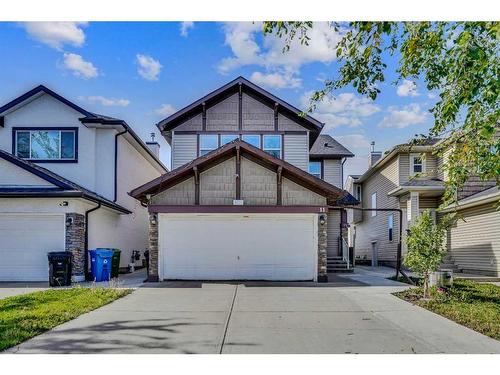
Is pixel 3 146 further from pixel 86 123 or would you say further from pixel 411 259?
pixel 411 259

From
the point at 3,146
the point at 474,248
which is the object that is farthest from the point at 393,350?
the point at 3,146

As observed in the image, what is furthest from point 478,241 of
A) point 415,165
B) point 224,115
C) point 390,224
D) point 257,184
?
point 224,115

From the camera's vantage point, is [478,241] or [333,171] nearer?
[478,241]

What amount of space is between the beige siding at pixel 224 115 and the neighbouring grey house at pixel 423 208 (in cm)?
619

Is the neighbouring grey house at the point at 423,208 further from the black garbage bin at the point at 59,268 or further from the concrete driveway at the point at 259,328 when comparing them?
the black garbage bin at the point at 59,268

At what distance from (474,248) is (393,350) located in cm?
1284

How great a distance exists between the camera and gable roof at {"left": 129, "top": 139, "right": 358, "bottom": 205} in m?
13.0

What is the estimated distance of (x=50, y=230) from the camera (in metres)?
13.7

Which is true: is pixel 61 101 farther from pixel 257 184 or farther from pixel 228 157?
pixel 257 184

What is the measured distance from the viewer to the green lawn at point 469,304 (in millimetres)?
7229

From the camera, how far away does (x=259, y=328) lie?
681cm

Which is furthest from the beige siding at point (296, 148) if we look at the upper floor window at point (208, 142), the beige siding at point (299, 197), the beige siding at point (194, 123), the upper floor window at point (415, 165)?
the upper floor window at point (415, 165)

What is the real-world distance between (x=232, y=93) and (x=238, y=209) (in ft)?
20.3

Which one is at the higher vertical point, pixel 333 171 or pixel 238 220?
pixel 333 171
